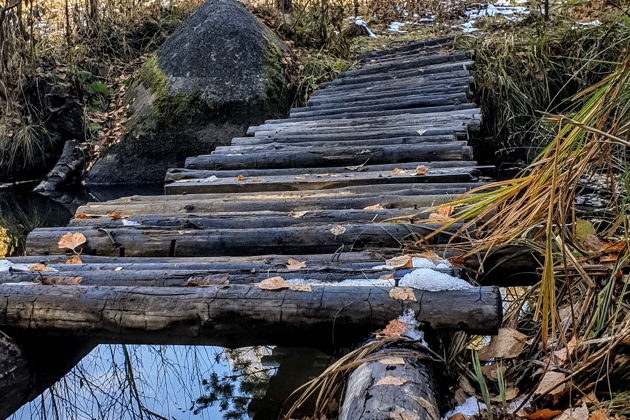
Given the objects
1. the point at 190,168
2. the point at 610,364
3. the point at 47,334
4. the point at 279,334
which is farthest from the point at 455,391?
the point at 190,168

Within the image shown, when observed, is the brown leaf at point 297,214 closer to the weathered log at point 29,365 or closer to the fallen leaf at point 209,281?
the fallen leaf at point 209,281

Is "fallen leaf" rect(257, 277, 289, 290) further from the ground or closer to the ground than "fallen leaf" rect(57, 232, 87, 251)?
further from the ground

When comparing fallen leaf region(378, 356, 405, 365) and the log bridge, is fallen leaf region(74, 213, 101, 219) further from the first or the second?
fallen leaf region(378, 356, 405, 365)

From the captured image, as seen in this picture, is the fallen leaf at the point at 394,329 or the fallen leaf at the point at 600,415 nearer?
the fallen leaf at the point at 600,415

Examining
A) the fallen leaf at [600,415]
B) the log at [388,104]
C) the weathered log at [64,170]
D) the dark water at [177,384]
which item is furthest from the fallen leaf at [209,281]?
the weathered log at [64,170]

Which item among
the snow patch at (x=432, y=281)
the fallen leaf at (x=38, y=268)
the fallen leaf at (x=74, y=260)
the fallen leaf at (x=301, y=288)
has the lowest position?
the fallen leaf at (x=74, y=260)

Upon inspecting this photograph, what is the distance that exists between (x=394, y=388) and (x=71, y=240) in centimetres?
196

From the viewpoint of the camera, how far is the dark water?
2.97m

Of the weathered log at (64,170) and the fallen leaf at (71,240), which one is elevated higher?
the fallen leaf at (71,240)

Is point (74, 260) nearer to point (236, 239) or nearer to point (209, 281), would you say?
point (236, 239)

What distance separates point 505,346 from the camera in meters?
2.20

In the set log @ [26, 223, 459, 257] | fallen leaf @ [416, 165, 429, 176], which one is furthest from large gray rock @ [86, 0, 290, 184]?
log @ [26, 223, 459, 257]

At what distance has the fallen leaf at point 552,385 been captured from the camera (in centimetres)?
187

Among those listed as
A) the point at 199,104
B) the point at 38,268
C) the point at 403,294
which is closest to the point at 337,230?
the point at 403,294
